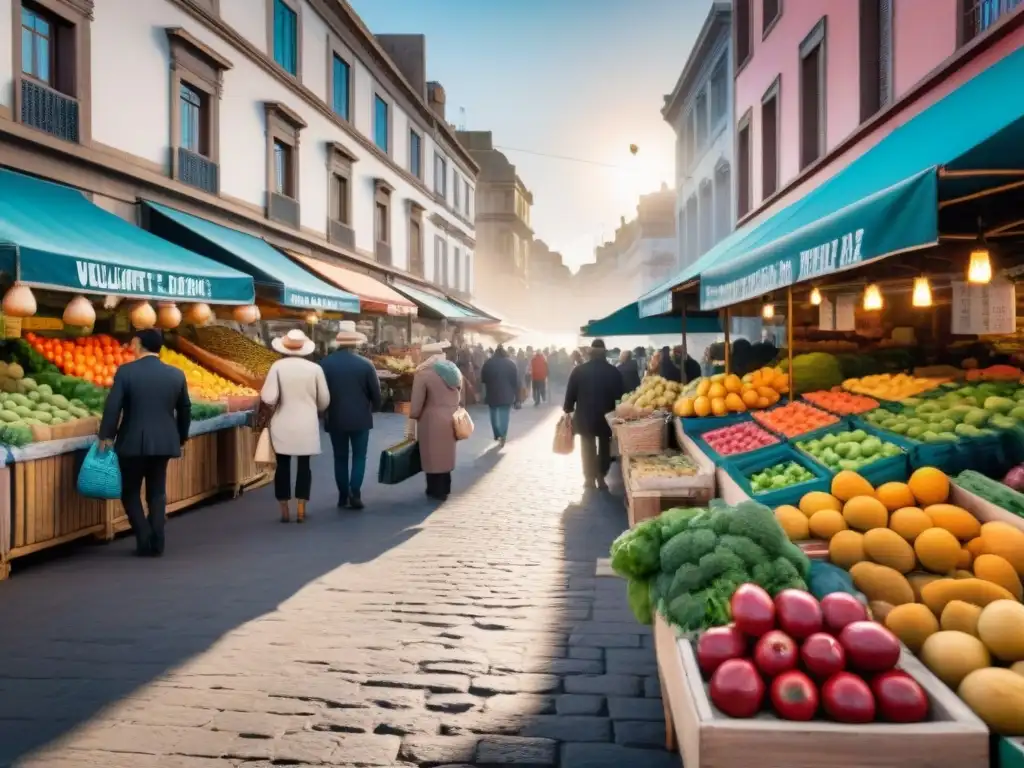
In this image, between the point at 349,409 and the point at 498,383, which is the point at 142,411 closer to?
the point at 349,409

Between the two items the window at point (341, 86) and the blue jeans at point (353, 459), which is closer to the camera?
the blue jeans at point (353, 459)

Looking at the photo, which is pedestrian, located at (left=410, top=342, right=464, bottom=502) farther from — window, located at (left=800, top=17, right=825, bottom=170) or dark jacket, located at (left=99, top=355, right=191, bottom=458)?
window, located at (left=800, top=17, right=825, bottom=170)

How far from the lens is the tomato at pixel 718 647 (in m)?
3.02

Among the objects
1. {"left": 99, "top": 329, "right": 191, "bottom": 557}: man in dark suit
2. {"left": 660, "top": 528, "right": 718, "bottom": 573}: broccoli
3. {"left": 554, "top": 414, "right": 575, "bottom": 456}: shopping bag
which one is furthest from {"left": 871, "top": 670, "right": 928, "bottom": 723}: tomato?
{"left": 554, "top": 414, "right": 575, "bottom": 456}: shopping bag

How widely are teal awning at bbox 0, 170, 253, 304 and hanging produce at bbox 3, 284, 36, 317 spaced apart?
0.26 metres

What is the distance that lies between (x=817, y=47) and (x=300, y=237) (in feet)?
40.5

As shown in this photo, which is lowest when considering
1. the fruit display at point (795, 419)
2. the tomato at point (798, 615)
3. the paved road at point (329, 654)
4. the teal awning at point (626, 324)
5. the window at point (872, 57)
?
the paved road at point (329, 654)

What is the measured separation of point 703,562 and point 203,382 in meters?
8.87

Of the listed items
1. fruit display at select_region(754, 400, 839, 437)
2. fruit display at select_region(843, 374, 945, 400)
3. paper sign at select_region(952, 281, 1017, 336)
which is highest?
paper sign at select_region(952, 281, 1017, 336)

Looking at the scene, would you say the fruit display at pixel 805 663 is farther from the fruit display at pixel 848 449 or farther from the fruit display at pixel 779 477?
the fruit display at pixel 848 449

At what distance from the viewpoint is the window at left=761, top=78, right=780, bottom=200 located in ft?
58.9

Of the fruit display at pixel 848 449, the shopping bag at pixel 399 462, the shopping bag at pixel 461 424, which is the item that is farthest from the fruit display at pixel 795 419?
the shopping bag at pixel 399 462

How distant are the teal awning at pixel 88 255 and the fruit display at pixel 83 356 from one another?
25.7 inches

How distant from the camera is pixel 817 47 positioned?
14.6 m
